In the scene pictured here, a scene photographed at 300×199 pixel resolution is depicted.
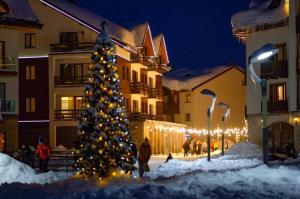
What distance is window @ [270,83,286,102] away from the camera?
43406 millimetres

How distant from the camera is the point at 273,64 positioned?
1711 inches

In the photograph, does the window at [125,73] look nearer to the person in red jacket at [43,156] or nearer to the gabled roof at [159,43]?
the gabled roof at [159,43]

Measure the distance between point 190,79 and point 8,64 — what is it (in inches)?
1763

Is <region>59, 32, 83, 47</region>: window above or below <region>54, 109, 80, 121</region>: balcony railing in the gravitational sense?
above

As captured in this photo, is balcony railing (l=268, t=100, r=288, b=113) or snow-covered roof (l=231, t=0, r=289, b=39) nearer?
balcony railing (l=268, t=100, r=288, b=113)

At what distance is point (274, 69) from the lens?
43469 mm

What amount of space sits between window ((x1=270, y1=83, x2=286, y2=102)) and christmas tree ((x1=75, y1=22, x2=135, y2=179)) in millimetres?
25450

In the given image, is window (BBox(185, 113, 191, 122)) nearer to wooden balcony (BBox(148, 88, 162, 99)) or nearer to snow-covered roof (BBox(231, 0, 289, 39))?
wooden balcony (BBox(148, 88, 162, 99))

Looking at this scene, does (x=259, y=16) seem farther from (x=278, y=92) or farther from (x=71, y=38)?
(x=71, y=38)

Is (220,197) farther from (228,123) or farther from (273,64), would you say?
(228,123)

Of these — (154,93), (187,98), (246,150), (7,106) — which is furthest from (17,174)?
(187,98)

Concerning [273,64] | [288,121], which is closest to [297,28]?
[273,64]

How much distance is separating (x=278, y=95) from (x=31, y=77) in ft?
68.8

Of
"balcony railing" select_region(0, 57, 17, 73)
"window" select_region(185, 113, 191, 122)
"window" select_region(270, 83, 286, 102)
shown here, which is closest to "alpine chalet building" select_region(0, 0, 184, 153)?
"window" select_region(270, 83, 286, 102)
